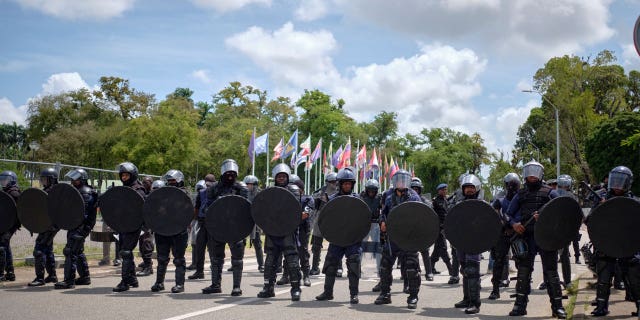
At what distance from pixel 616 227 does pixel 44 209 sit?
26.8ft

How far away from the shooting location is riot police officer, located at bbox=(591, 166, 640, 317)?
7.91 metres

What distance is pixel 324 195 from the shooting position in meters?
12.8

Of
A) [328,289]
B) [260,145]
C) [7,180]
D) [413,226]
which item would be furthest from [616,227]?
[260,145]

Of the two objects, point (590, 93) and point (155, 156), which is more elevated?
point (590, 93)

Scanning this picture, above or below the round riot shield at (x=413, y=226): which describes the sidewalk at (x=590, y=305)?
below

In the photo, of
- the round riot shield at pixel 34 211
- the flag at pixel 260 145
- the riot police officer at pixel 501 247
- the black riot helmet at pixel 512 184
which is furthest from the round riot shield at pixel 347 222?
the flag at pixel 260 145

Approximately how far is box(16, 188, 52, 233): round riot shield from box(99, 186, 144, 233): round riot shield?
0.97 m

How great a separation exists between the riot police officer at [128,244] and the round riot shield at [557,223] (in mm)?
5753

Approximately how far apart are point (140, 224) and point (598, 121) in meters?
39.5

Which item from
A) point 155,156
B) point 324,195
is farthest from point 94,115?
point 324,195

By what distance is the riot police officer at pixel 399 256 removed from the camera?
29.0ft

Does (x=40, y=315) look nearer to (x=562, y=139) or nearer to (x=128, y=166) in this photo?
(x=128, y=166)

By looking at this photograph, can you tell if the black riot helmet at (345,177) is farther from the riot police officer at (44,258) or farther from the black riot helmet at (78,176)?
the riot police officer at (44,258)

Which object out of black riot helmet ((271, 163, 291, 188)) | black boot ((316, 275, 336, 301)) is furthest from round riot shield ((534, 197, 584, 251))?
black riot helmet ((271, 163, 291, 188))
